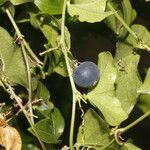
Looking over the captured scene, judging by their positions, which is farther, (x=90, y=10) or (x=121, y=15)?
(x=121, y=15)

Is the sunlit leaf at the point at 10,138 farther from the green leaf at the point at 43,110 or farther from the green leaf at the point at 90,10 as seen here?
the green leaf at the point at 90,10

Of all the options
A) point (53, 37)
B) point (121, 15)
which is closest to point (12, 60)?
point (53, 37)

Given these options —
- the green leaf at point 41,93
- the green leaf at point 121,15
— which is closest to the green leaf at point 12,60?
the green leaf at point 41,93

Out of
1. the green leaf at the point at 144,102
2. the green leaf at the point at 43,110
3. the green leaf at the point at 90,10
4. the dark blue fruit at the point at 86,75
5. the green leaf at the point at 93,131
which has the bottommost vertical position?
the green leaf at the point at 144,102

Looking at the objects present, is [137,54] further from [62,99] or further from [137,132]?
[137,132]

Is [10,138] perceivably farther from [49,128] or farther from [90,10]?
[90,10]

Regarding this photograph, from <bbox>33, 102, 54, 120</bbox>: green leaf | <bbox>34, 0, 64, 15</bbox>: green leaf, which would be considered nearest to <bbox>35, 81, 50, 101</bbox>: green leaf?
<bbox>33, 102, 54, 120</bbox>: green leaf
